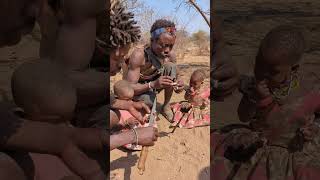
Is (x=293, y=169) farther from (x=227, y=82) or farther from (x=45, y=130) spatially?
(x=45, y=130)

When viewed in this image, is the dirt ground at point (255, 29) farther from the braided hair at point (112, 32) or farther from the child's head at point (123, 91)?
the child's head at point (123, 91)

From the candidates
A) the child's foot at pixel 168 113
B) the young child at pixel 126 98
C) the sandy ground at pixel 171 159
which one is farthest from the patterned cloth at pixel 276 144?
the child's foot at pixel 168 113

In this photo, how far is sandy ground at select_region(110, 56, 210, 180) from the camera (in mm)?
2369

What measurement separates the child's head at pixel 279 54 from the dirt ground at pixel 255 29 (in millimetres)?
18

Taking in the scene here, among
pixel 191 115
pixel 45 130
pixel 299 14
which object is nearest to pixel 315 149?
pixel 299 14

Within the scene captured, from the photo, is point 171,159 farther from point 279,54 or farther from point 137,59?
point 279,54

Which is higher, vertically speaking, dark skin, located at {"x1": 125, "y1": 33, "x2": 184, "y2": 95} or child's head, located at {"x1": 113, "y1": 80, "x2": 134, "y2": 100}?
dark skin, located at {"x1": 125, "y1": 33, "x2": 184, "y2": 95}

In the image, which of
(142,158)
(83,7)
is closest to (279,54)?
(83,7)

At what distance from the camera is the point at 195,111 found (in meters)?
2.92

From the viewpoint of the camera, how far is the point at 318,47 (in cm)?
120

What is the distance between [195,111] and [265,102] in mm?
1787

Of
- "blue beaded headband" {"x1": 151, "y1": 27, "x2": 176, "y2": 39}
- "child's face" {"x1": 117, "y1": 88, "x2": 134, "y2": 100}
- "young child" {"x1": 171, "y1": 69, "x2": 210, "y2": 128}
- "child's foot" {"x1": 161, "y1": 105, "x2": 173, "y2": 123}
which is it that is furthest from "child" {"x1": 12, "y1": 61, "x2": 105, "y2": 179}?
"child's foot" {"x1": 161, "y1": 105, "x2": 173, "y2": 123}

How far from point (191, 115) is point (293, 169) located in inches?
71.4

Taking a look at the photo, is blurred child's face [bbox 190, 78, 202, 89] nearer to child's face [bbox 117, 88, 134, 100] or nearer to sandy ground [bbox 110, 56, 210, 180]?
sandy ground [bbox 110, 56, 210, 180]
